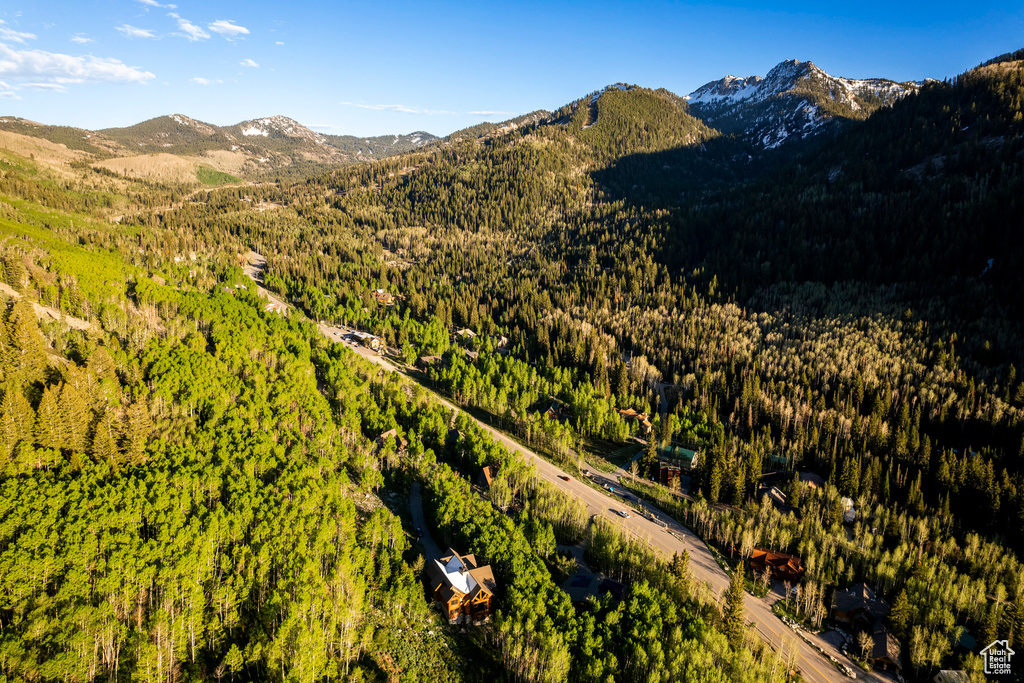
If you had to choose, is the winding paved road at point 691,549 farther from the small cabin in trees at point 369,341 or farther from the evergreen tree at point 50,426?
the evergreen tree at point 50,426

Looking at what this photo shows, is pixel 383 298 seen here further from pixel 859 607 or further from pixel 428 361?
pixel 859 607

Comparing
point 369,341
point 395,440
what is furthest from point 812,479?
point 369,341

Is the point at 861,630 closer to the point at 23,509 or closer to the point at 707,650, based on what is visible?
the point at 707,650

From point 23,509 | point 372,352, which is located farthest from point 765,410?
point 23,509

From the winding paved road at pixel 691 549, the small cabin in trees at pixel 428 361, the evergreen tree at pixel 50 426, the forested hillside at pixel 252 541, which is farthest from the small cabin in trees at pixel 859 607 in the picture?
the small cabin in trees at pixel 428 361

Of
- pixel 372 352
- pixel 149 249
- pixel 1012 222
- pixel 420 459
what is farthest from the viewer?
pixel 149 249
